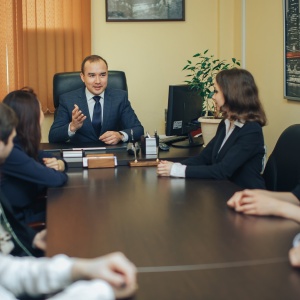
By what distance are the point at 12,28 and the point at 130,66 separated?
1139 mm

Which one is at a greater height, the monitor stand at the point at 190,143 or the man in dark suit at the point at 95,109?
the man in dark suit at the point at 95,109

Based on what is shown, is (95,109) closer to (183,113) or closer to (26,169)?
(183,113)

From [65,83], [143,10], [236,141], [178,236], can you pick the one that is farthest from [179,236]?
[143,10]

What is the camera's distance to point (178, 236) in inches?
73.5

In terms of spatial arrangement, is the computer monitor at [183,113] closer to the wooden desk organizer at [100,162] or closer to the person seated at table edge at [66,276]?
the wooden desk organizer at [100,162]

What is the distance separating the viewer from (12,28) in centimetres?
487

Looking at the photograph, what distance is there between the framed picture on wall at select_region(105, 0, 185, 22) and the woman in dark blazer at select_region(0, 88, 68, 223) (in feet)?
8.64

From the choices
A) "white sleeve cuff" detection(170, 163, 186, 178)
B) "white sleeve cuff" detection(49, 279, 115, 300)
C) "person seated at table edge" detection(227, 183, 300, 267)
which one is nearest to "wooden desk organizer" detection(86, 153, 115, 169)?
"white sleeve cuff" detection(170, 163, 186, 178)

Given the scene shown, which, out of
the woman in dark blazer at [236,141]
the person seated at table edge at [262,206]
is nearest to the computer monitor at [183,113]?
the woman in dark blazer at [236,141]

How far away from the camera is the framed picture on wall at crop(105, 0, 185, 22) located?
5.19 metres

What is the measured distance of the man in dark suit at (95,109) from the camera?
4.16 metres

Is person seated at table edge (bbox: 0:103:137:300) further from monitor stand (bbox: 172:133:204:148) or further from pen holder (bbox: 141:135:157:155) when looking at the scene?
monitor stand (bbox: 172:133:204:148)

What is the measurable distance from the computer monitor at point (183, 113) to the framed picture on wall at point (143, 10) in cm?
135

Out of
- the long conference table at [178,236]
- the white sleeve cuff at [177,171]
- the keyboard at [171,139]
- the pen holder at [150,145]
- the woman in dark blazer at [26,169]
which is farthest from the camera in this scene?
the keyboard at [171,139]
